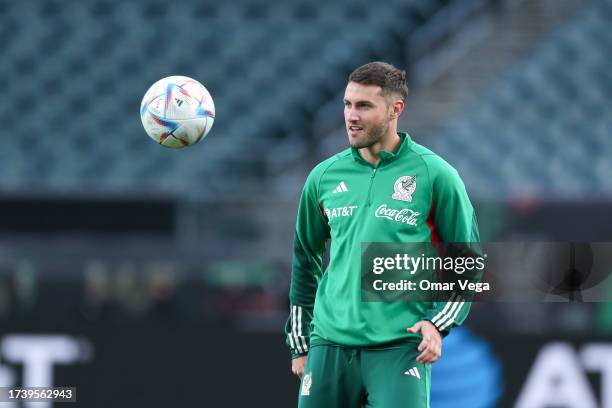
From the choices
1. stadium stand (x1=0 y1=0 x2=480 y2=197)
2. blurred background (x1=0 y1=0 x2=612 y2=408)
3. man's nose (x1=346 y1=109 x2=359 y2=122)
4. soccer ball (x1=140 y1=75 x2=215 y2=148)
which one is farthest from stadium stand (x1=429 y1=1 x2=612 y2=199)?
man's nose (x1=346 y1=109 x2=359 y2=122)

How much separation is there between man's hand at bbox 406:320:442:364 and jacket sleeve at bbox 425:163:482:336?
0.03 metres

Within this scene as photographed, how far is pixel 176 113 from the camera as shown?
509 centimetres

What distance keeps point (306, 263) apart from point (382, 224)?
466 mm

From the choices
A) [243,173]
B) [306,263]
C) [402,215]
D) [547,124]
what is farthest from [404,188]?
[547,124]

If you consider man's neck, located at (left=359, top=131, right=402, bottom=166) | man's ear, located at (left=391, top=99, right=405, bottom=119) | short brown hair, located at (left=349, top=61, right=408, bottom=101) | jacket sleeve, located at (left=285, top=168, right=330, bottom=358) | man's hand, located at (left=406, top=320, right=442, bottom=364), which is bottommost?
man's hand, located at (left=406, top=320, right=442, bottom=364)

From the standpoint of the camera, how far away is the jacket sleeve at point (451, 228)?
4.23 m

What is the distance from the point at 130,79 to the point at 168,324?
Result: 6115 millimetres

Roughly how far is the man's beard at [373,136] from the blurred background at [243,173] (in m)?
2.96

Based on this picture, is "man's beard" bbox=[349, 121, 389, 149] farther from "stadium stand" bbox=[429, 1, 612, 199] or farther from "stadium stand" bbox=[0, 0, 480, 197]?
"stadium stand" bbox=[0, 0, 480, 197]

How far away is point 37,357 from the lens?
23.9ft

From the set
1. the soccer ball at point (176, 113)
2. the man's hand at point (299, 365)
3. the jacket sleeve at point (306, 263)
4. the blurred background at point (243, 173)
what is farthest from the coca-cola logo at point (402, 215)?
the blurred background at point (243, 173)

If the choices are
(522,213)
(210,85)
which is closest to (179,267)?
(522,213)

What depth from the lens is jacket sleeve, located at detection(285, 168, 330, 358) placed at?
14.9ft

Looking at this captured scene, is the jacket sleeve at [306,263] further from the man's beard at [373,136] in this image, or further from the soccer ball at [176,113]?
the soccer ball at [176,113]
